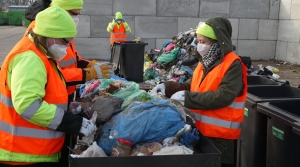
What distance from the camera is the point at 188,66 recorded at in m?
8.18

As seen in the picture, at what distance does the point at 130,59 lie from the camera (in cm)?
866

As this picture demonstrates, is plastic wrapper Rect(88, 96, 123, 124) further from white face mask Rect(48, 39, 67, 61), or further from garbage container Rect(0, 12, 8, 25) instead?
garbage container Rect(0, 12, 8, 25)

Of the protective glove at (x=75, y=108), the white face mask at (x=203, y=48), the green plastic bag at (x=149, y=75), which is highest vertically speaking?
the white face mask at (x=203, y=48)

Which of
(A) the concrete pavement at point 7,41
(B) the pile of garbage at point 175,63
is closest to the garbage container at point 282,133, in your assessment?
(B) the pile of garbage at point 175,63

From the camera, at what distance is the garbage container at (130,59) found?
8586mm

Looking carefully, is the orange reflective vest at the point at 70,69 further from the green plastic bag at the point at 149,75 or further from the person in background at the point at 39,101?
the green plastic bag at the point at 149,75

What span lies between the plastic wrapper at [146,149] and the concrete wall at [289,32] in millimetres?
10847

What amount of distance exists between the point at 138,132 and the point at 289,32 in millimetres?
11623

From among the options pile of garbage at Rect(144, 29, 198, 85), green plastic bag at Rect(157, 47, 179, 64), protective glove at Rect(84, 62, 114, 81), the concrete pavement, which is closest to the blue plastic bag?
protective glove at Rect(84, 62, 114, 81)

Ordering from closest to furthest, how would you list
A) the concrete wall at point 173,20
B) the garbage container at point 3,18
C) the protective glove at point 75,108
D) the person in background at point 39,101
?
the person in background at point 39,101, the protective glove at point 75,108, the concrete wall at point 173,20, the garbage container at point 3,18

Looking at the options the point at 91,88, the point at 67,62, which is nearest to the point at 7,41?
the point at 67,62

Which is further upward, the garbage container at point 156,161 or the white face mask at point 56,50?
the white face mask at point 56,50

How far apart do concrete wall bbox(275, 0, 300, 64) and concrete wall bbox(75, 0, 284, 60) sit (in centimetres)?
13

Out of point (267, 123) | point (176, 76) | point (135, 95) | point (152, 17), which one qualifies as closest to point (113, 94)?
point (135, 95)
